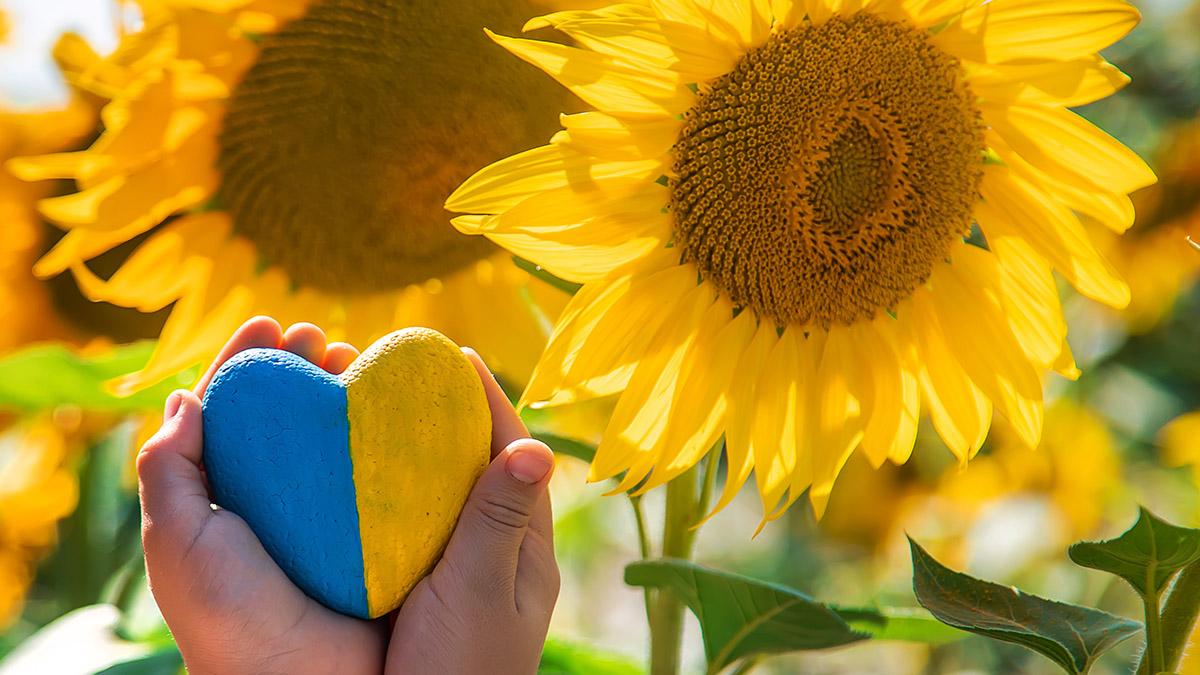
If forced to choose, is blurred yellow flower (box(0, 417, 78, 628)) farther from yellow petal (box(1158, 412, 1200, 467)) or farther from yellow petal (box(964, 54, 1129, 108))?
yellow petal (box(1158, 412, 1200, 467))

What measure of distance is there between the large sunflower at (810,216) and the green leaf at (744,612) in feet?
0.13

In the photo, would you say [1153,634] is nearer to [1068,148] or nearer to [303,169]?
[1068,148]

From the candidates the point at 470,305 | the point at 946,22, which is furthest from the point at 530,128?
the point at 946,22

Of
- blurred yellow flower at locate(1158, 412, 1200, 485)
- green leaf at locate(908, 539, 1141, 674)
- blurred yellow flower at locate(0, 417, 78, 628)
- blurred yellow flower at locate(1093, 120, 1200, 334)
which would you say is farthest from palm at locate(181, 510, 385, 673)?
blurred yellow flower at locate(1093, 120, 1200, 334)

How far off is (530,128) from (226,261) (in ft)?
0.63

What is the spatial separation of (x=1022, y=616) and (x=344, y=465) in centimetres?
27

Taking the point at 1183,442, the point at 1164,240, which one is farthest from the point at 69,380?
the point at 1164,240

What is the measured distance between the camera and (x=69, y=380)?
585mm

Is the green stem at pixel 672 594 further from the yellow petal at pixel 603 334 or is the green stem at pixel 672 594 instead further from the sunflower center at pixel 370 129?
the sunflower center at pixel 370 129

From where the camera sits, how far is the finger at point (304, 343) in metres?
0.50

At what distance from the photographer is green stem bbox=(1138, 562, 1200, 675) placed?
1.47 feet

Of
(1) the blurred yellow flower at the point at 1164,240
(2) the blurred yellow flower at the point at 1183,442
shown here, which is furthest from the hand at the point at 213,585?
(1) the blurred yellow flower at the point at 1164,240

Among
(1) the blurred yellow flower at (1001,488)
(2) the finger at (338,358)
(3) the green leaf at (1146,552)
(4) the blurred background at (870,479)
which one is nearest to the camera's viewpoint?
(3) the green leaf at (1146,552)

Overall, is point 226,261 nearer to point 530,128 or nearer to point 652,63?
point 530,128
